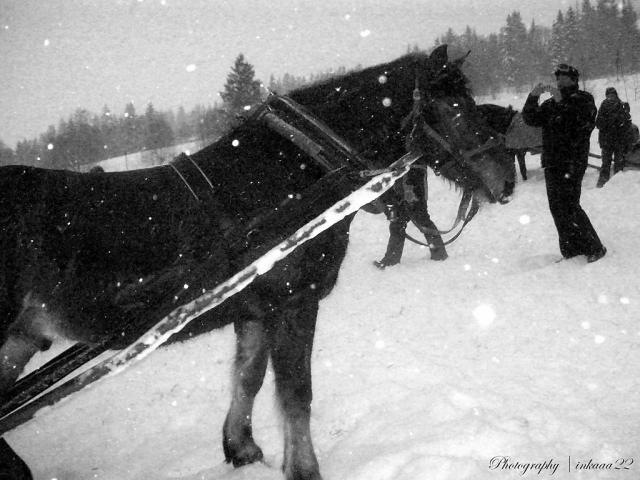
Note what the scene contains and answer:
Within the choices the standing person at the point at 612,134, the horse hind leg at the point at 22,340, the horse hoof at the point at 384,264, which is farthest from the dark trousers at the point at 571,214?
the standing person at the point at 612,134

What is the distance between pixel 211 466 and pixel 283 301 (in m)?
1.39

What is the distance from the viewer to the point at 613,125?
1018cm

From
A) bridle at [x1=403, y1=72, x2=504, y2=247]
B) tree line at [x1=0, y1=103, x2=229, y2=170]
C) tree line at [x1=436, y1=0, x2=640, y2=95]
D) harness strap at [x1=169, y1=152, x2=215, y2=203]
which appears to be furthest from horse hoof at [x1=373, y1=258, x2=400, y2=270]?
tree line at [x1=436, y1=0, x2=640, y2=95]

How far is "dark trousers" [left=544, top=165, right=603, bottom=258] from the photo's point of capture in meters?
5.10

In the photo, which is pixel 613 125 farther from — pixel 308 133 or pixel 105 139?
pixel 105 139

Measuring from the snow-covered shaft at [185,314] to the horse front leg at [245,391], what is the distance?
0.95m

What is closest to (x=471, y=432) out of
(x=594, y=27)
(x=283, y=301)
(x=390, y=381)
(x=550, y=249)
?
(x=390, y=381)

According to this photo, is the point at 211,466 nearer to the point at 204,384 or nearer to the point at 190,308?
the point at 204,384

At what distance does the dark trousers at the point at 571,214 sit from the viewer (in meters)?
5.10

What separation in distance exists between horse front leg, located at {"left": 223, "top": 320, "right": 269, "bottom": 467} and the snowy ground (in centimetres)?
11

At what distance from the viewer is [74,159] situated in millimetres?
65125

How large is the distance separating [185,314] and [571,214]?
499cm

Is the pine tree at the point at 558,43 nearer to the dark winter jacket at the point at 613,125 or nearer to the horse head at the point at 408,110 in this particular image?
the dark winter jacket at the point at 613,125

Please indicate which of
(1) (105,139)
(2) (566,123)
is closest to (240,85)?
(2) (566,123)
